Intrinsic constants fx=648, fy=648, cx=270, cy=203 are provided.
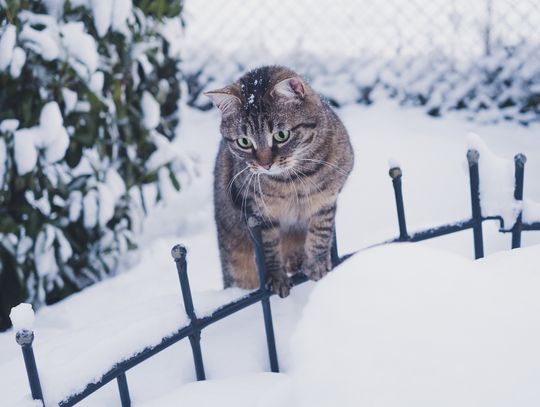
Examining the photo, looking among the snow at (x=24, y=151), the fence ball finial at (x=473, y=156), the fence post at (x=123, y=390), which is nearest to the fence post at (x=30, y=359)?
the fence post at (x=123, y=390)

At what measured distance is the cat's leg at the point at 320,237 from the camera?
1826mm

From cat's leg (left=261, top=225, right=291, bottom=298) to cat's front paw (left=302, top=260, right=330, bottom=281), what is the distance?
0.21 ft

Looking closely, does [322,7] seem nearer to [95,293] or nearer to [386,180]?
[386,180]

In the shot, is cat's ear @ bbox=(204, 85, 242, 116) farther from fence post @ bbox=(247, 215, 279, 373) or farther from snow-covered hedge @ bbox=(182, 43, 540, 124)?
snow-covered hedge @ bbox=(182, 43, 540, 124)

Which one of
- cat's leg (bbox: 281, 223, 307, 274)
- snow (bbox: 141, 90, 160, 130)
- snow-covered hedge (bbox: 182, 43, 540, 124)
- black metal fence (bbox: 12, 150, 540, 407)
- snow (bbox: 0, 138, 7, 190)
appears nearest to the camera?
black metal fence (bbox: 12, 150, 540, 407)

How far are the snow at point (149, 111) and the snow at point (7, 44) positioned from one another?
88cm

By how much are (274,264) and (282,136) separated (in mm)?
353

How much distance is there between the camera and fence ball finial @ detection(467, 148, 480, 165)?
4.90ft

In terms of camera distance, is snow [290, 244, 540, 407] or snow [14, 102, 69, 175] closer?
snow [290, 244, 540, 407]

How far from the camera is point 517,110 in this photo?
150 inches

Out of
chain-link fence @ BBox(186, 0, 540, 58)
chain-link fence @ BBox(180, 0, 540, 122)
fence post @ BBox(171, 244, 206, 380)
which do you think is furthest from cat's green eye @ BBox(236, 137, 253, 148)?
chain-link fence @ BBox(186, 0, 540, 58)

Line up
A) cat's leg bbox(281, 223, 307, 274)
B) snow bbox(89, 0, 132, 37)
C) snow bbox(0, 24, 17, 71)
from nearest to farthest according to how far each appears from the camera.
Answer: cat's leg bbox(281, 223, 307, 274) < snow bbox(0, 24, 17, 71) < snow bbox(89, 0, 132, 37)

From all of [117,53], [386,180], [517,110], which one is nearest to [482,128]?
[517,110]

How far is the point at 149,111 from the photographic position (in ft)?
9.86
